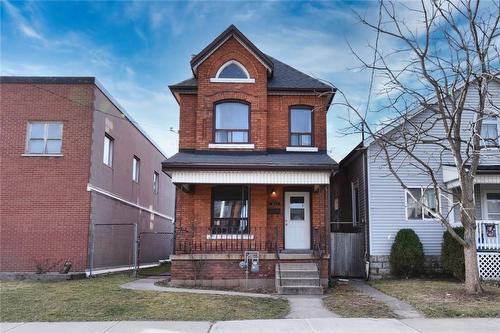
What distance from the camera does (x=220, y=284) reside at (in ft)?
46.5

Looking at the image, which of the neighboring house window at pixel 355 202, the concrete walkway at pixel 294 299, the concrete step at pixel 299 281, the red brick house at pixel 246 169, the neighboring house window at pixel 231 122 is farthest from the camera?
the neighboring house window at pixel 355 202

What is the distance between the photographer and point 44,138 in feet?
53.7

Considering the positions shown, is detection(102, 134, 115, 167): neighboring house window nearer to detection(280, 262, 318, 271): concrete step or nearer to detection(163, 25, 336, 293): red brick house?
detection(163, 25, 336, 293): red brick house

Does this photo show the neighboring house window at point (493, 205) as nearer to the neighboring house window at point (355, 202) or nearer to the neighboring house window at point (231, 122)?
the neighboring house window at point (355, 202)

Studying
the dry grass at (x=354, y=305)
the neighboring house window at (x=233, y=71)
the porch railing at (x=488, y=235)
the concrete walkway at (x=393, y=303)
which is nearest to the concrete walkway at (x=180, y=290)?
the dry grass at (x=354, y=305)

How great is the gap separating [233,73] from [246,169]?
394cm

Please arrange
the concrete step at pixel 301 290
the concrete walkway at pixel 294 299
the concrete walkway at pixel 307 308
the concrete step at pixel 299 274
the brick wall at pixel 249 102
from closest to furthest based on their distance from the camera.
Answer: the concrete walkway at pixel 307 308
the concrete walkway at pixel 294 299
the concrete step at pixel 301 290
the concrete step at pixel 299 274
the brick wall at pixel 249 102

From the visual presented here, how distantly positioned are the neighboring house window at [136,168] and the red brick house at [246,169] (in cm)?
726

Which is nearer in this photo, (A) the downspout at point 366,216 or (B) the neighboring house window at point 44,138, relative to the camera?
(B) the neighboring house window at point 44,138

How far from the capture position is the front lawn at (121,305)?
9.37 m

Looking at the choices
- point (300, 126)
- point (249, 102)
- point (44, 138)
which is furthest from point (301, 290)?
point (44, 138)

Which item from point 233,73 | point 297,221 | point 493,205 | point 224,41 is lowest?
point 297,221

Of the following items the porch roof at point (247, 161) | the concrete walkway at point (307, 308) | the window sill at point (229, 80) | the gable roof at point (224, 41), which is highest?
the gable roof at point (224, 41)

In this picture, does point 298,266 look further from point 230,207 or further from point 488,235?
point 488,235
